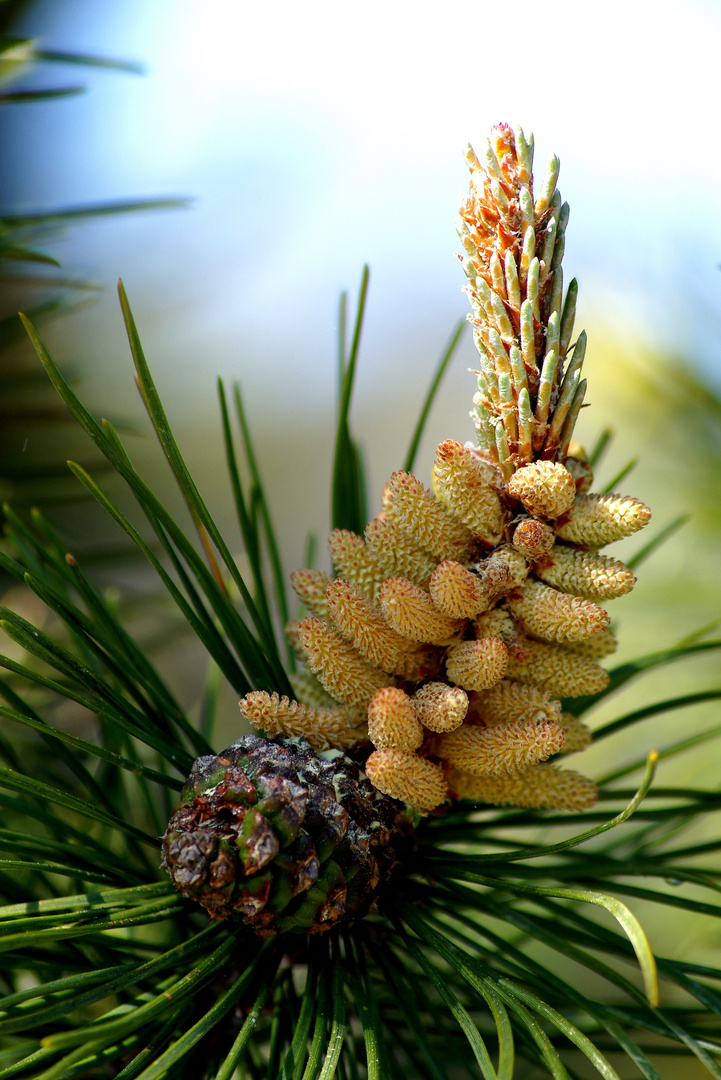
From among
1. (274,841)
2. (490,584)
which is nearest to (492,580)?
(490,584)

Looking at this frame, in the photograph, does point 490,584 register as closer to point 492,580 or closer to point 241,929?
point 492,580

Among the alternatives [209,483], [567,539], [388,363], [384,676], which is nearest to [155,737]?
[384,676]

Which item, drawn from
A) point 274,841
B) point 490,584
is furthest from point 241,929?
point 490,584

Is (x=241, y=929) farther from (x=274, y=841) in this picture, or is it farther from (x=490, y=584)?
(x=490, y=584)
